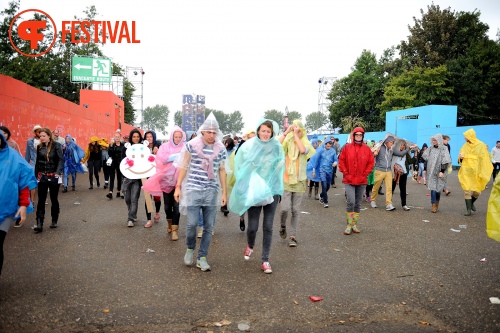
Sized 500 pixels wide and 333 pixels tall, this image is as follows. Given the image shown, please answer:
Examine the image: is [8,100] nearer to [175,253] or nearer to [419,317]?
[175,253]

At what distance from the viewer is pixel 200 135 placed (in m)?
5.45

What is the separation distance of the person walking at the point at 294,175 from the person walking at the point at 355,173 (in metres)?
1.19

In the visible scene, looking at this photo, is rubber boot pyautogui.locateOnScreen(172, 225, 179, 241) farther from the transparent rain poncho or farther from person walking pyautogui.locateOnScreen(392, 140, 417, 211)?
person walking pyautogui.locateOnScreen(392, 140, 417, 211)

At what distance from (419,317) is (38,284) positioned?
3.99 meters

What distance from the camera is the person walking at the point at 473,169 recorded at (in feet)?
31.9

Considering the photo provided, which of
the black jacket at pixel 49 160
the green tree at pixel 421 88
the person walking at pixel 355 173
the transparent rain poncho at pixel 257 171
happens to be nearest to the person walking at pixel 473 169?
the person walking at pixel 355 173

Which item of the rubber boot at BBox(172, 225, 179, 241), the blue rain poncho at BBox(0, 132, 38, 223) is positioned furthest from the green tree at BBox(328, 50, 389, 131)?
the blue rain poncho at BBox(0, 132, 38, 223)

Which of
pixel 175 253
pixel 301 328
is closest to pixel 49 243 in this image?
pixel 175 253

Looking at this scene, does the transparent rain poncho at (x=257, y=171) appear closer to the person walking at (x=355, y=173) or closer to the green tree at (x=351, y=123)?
the person walking at (x=355, y=173)

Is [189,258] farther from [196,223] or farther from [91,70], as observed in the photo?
[91,70]

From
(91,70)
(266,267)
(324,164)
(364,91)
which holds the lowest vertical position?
(266,267)

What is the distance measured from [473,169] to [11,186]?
944cm

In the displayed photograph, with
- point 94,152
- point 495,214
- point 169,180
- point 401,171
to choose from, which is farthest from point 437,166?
point 94,152

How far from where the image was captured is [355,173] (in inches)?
301
